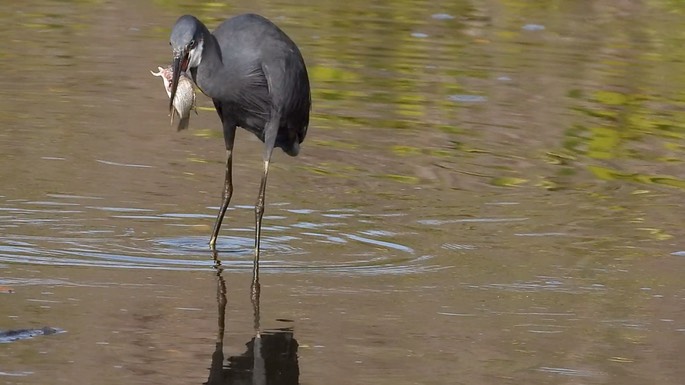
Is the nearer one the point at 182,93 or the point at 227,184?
the point at 182,93

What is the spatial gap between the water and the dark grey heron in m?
0.54

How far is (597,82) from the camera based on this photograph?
1255cm

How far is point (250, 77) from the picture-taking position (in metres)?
7.46

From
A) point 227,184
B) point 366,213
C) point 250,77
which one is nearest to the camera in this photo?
point 250,77

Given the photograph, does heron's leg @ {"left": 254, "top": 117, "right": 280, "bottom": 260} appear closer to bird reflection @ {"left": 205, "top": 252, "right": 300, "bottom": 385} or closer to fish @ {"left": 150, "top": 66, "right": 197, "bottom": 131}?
fish @ {"left": 150, "top": 66, "right": 197, "bottom": 131}

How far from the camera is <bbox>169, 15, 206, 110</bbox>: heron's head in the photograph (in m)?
6.93

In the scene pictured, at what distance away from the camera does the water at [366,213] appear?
227 inches

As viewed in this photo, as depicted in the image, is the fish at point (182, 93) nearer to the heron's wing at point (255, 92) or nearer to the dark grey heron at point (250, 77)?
the dark grey heron at point (250, 77)

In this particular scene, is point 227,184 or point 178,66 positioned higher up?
point 178,66

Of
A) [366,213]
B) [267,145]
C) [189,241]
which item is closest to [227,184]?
[267,145]

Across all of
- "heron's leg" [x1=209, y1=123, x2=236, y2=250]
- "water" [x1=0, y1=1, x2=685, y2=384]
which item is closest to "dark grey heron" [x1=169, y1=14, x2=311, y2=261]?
"heron's leg" [x1=209, y1=123, x2=236, y2=250]

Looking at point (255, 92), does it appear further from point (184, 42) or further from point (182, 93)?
point (184, 42)

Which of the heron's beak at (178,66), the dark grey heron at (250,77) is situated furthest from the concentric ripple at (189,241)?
the heron's beak at (178,66)

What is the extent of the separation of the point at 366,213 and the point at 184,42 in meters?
1.76
